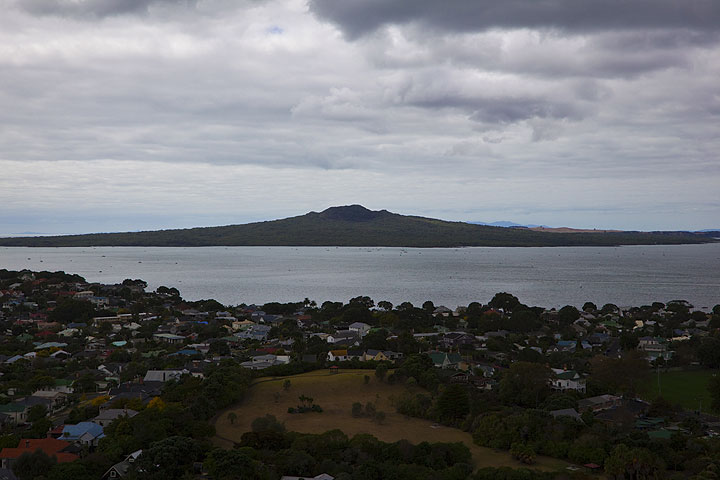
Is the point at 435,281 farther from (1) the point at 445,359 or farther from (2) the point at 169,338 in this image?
(1) the point at 445,359

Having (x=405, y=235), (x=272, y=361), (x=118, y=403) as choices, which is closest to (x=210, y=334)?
(x=272, y=361)

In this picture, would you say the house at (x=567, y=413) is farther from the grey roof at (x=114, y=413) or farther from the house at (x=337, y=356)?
the grey roof at (x=114, y=413)

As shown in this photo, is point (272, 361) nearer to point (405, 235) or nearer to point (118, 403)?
point (118, 403)

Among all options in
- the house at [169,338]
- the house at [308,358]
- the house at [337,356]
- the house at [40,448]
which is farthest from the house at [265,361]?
the house at [40,448]

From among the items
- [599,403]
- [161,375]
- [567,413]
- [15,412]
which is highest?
[567,413]

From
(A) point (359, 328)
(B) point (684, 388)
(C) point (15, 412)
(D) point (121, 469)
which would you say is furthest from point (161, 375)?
(B) point (684, 388)

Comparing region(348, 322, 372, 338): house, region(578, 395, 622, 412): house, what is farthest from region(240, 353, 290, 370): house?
region(578, 395, 622, 412): house
